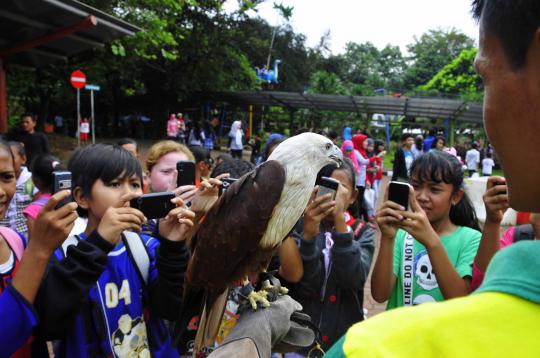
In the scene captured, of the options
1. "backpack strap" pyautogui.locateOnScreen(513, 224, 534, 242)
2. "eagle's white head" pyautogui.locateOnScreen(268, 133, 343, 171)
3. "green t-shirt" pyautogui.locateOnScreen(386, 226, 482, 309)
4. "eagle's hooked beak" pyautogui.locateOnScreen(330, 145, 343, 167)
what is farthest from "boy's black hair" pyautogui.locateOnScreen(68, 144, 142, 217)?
"backpack strap" pyautogui.locateOnScreen(513, 224, 534, 242)

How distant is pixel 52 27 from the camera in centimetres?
673

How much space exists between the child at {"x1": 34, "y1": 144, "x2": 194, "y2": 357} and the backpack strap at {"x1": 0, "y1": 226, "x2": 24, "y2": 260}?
0.16 metres

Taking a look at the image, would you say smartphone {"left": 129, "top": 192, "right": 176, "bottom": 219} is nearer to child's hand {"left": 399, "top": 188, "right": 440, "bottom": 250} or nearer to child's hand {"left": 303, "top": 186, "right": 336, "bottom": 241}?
child's hand {"left": 303, "top": 186, "right": 336, "bottom": 241}

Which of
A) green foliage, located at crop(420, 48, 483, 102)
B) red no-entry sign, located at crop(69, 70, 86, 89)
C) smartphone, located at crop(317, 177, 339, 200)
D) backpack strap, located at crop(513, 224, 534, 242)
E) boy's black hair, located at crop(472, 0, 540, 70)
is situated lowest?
backpack strap, located at crop(513, 224, 534, 242)

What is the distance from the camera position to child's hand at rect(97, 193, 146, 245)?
1.72 metres

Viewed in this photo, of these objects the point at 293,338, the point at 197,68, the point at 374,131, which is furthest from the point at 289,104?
the point at 293,338

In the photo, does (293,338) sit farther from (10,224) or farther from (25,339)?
(10,224)

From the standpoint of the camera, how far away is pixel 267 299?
7.04 ft

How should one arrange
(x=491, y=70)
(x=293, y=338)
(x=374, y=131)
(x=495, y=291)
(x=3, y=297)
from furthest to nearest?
(x=374, y=131), (x=293, y=338), (x=3, y=297), (x=491, y=70), (x=495, y=291)

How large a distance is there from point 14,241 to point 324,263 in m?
1.88

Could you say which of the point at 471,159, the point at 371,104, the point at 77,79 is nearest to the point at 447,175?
the point at 77,79

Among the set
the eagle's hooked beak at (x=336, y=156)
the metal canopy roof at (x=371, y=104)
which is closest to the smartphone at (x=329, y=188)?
the eagle's hooked beak at (x=336, y=156)

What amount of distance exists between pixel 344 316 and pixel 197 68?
23.7 m

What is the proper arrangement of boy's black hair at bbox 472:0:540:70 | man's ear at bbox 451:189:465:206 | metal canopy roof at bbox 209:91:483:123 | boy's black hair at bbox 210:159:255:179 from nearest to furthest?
1. boy's black hair at bbox 472:0:540:70
2. man's ear at bbox 451:189:465:206
3. boy's black hair at bbox 210:159:255:179
4. metal canopy roof at bbox 209:91:483:123
